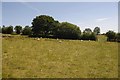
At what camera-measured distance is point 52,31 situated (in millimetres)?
66250

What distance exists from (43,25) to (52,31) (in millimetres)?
7046

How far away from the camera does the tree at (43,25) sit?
226 ft

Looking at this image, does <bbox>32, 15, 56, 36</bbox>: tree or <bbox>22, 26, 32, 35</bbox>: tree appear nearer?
<bbox>22, 26, 32, 35</bbox>: tree

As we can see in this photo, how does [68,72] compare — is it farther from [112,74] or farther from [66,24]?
[66,24]

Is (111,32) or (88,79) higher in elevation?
(111,32)

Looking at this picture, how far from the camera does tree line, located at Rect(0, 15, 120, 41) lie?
61713mm

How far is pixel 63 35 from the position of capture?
59.5m

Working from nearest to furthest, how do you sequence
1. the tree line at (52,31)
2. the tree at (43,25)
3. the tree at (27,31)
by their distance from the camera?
the tree line at (52,31), the tree at (27,31), the tree at (43,25)

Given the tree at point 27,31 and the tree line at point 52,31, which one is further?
the tree at point 27,31

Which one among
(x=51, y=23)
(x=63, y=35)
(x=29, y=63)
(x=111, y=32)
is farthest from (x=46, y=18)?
(x=29, y=63)

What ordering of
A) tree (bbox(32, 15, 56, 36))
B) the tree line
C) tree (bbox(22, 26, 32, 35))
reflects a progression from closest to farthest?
1. the tree line
2. tree (bbox(22, 26, 32, 35))
3. tree (bbox(32, 15, 56, 36))

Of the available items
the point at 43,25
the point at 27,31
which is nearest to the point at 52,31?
the point at 43,25

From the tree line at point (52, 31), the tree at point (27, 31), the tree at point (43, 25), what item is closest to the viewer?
the tree line at point (52, 31)

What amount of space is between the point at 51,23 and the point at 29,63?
58.3 meters
